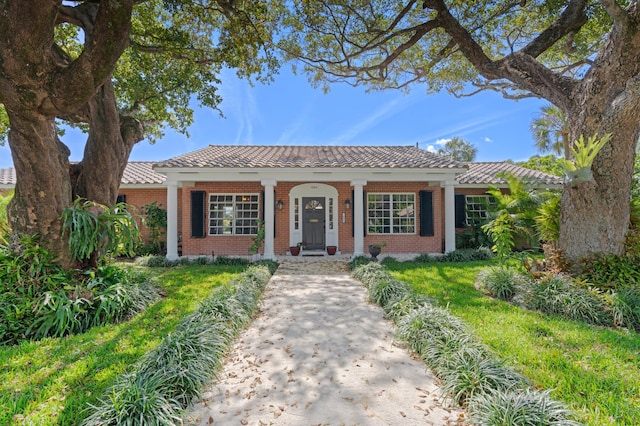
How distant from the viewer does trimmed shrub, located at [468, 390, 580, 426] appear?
2.19 meters

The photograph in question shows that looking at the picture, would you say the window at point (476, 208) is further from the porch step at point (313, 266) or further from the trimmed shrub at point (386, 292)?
the trimmed shrub at point (386, 292)

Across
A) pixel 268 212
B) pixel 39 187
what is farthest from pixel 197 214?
pixel 39 187

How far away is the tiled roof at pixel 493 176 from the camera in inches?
495

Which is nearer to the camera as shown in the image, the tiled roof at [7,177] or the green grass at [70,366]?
the green grass at [70,366]

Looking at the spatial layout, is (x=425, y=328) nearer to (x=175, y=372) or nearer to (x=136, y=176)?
(x=175, y=372)

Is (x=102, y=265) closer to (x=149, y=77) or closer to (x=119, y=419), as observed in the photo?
(x=119, y=419)

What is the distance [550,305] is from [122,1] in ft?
28.0

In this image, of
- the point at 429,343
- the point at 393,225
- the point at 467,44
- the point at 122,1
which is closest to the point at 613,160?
the point at 467,44

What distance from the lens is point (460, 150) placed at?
3441cm

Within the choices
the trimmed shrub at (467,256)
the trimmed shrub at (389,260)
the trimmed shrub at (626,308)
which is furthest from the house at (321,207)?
the trimmed shrub at (626,308)

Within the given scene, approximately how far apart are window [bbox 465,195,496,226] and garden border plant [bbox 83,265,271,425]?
11078 mm

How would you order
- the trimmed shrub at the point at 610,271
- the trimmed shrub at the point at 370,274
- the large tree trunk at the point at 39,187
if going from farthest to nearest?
the trimmed shrub at the point at 370,274 → the trimmed shrub at the point at 610,271 → the large tree trunk at the point at 39,187

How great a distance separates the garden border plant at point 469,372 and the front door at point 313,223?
7.50 meters

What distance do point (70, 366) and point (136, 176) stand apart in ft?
38.4
